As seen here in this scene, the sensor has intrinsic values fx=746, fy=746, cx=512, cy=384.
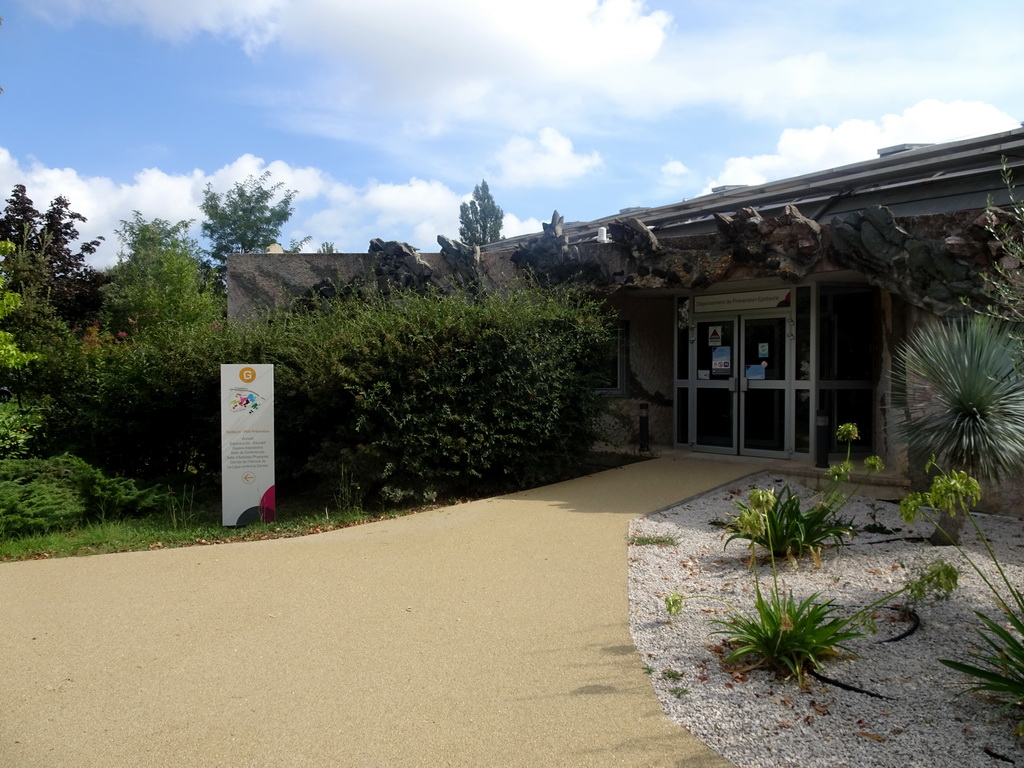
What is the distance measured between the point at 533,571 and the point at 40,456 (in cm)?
931

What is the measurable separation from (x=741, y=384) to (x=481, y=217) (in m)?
53.4

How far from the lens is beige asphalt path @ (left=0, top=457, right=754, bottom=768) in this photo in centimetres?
350

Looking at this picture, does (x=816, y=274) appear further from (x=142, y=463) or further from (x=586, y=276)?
(x=142, y=463)

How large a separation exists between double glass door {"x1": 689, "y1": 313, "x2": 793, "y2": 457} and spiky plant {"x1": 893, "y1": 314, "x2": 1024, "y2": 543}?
566cm

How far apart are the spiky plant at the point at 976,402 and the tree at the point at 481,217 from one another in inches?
2269

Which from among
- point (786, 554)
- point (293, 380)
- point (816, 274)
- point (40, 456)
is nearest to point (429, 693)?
point (786, 554)

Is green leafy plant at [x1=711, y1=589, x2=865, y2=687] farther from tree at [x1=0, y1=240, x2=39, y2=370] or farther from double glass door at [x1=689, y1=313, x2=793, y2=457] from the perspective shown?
tree at [x1=0, y1=240, x2=39, y2=370]

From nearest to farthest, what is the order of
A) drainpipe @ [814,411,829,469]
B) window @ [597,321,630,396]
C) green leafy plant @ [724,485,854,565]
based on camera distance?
green leafy plant @ [724,485,854,565]
drainpipe @ [814,411,829,469]
window @ [597,321,630,396]

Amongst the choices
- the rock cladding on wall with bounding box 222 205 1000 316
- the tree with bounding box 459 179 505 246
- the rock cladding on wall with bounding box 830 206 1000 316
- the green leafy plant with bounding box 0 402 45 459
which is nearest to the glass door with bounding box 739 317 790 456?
the rock cladding on wall with bounding box 222 205 1000 316

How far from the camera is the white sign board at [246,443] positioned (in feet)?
28.4

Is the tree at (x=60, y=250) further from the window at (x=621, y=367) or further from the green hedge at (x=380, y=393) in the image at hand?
the window at (x=621, y=367)

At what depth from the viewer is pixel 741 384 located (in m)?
11.8

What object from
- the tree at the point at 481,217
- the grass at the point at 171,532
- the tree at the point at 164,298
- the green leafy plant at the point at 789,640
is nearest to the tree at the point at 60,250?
the tree at the point at 164,298

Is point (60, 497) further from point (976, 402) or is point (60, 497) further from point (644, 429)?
point (976, 402)
